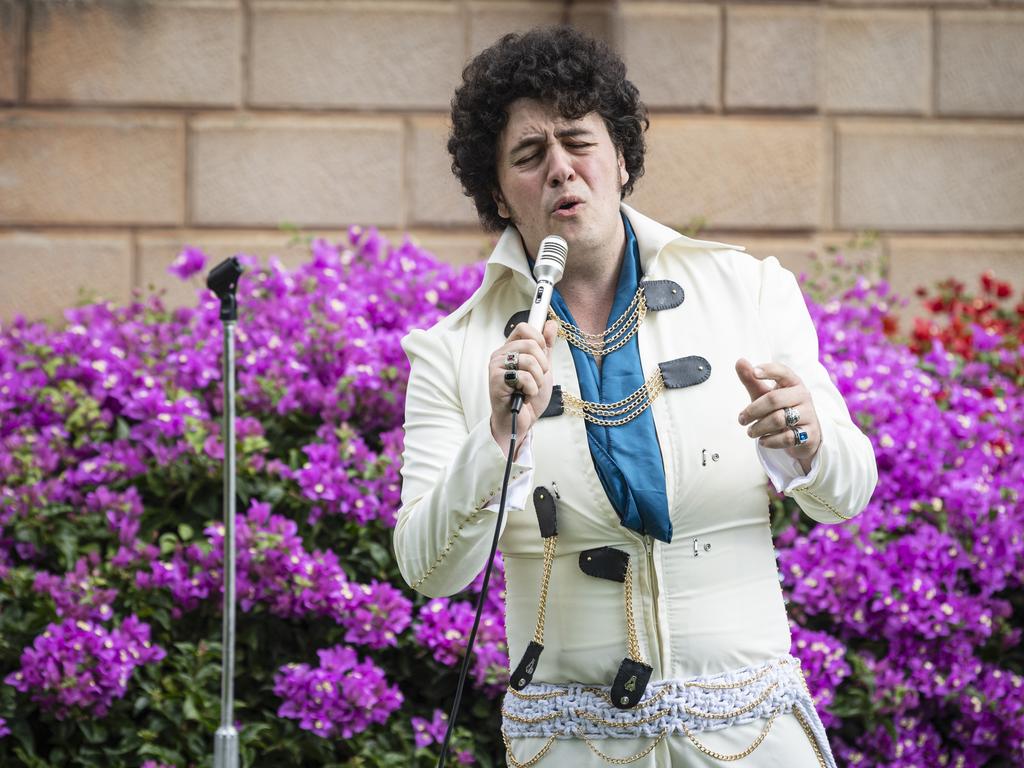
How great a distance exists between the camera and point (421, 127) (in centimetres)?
639

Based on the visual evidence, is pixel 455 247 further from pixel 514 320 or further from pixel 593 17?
pixel 514 320

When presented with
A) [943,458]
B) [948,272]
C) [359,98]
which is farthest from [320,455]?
[948,272]

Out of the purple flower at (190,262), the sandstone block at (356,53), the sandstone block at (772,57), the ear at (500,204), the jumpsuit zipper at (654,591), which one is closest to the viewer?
the jumpsuit zipper at (654,591)

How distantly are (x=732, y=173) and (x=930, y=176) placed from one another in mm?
1066

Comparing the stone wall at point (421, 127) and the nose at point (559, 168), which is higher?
the stone wall at point (421, 127)

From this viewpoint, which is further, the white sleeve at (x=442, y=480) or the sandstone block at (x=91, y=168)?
the sandstone block at (x=91, y=168)

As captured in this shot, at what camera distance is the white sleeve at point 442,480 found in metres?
2.28

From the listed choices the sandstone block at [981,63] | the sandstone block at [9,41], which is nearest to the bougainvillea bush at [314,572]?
the sandstone block at [9,41]

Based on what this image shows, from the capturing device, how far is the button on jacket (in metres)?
2.36

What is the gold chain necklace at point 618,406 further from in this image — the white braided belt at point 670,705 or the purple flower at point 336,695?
the purple flower at point 336,695

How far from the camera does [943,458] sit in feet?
14.8

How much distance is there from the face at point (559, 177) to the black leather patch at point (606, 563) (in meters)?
0.60

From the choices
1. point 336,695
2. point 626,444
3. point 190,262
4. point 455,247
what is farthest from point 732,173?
point 626,444

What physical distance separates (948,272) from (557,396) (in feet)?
15.0
